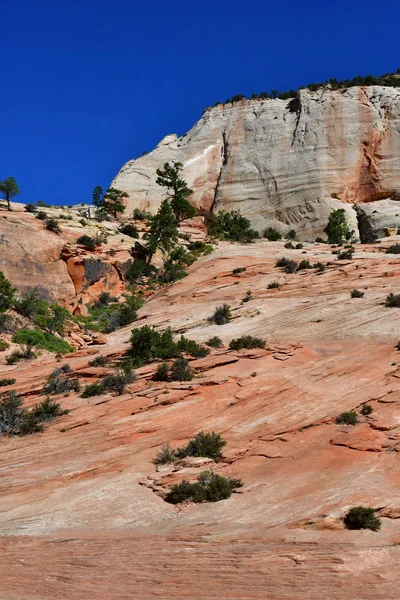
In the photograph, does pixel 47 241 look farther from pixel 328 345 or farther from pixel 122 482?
pixel 122 482

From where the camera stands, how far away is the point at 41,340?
2562 centimetres

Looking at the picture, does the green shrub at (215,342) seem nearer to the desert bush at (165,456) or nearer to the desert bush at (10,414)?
the desert bush at (10,414)

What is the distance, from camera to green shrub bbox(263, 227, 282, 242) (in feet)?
163

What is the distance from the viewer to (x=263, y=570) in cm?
718

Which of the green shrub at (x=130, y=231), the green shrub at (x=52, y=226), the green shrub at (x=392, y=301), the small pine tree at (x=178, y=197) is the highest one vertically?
the small pine tree at (x=178, y=197)

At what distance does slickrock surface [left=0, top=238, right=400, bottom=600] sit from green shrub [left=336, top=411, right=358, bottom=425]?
307 millimetres

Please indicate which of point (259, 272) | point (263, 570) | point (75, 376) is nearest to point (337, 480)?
point (263, 570)

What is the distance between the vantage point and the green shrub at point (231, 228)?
48312 millimetres

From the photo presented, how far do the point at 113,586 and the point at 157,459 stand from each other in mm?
5775

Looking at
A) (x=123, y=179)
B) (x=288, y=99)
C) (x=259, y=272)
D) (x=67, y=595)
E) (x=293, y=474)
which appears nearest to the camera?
(x=67, y=595)

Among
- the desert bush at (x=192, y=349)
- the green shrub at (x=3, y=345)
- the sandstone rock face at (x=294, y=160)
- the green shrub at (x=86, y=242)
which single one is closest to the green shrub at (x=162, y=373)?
the desert bush at (x=192, y=349)

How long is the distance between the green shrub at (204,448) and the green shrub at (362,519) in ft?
14.3

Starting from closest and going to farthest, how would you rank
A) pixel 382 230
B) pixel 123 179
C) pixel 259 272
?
pixel 259 272 → pixel 382 230 → pixel 123 179

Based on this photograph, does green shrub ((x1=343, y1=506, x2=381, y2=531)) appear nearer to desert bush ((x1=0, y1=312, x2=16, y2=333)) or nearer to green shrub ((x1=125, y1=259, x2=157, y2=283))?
desert bush ((x1=0, y1=312, x2=16, y2=333))
